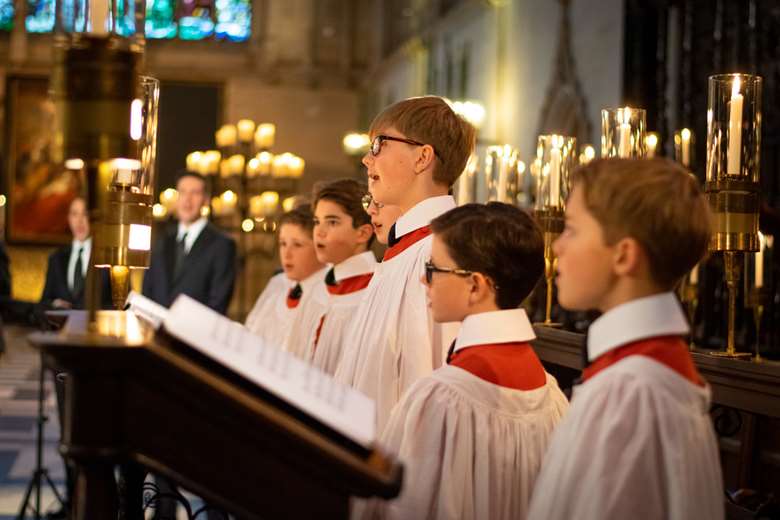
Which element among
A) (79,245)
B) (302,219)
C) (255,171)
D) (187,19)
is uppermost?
(187,19)

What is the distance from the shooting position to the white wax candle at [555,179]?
4.34m

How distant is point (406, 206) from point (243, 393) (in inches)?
66.6

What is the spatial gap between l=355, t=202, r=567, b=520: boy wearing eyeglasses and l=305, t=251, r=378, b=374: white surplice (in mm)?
1722

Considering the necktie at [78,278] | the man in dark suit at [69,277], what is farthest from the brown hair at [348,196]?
the necktie at [78,278]

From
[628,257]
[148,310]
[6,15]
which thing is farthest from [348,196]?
[6,15]

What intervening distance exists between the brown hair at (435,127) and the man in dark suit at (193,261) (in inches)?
168

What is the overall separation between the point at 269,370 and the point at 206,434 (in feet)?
0.42

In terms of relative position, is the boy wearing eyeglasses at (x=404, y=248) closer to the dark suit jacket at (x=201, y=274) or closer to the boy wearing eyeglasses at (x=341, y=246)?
the boy wearing eyeglasses at (x=341, y=246)

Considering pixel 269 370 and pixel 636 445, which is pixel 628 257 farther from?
pixel 269 370

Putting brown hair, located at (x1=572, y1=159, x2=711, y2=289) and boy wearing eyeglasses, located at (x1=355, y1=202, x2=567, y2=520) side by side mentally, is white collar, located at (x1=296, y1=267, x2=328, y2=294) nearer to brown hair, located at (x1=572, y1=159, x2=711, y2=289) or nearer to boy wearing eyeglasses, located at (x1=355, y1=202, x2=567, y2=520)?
boy wearing eyeglasses, located at (x1=355, y1=202, x2=567, y2=520)

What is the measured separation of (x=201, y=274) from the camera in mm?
7410

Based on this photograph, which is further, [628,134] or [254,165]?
[254,165]

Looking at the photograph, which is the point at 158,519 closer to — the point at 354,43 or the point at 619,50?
the point at 619,50

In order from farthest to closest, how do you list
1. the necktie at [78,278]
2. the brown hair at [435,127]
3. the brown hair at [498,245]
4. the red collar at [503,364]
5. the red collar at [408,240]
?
the necktie at [78,278]
the brown hair at [435,127]
the red collar at [408,240]
the brown hair at [498,245]
the red collar at [503,364]
